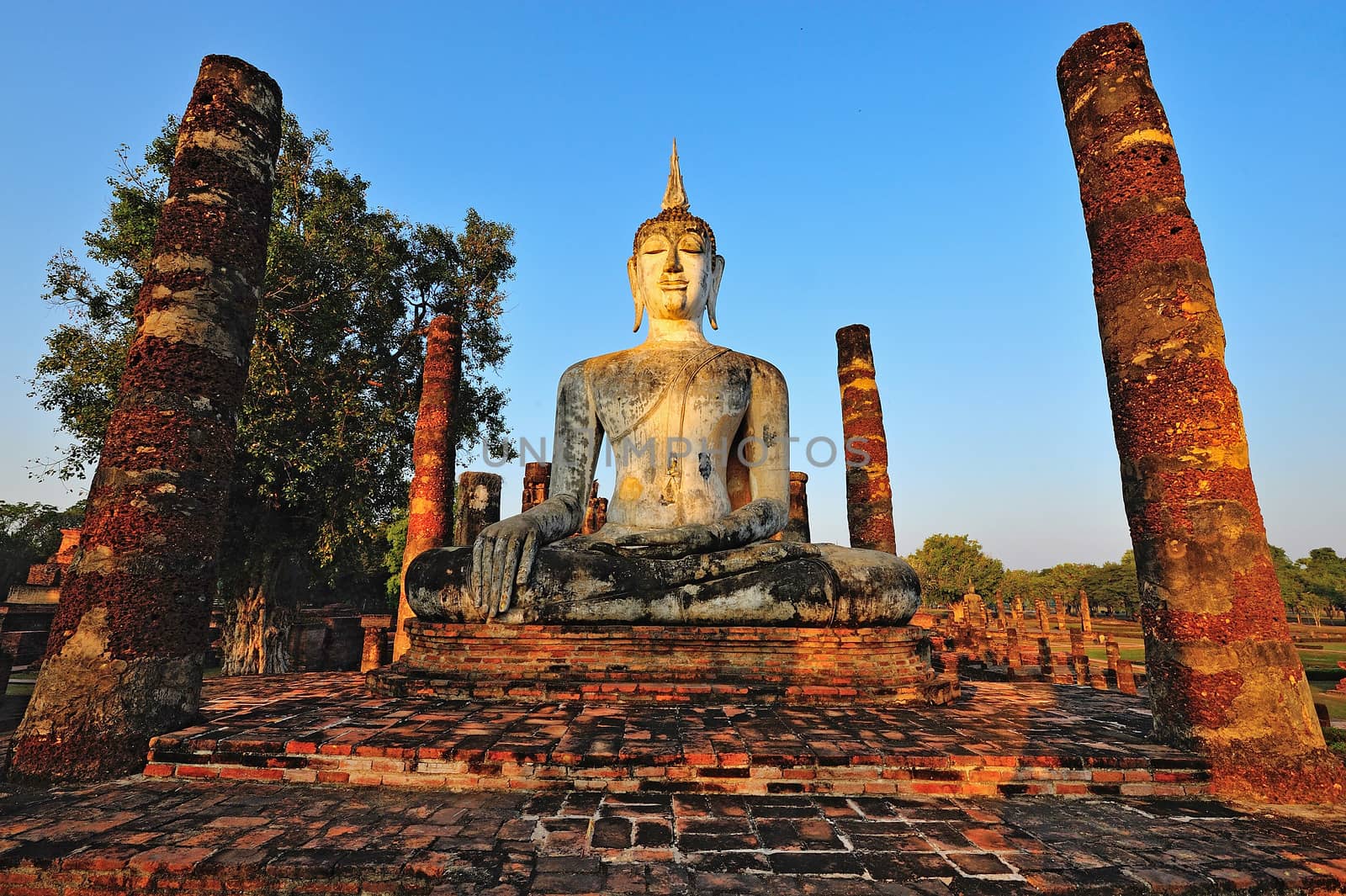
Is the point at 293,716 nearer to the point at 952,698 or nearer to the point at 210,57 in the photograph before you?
the point at 210,57

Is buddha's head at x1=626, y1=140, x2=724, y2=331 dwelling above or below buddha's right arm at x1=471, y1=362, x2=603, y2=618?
above

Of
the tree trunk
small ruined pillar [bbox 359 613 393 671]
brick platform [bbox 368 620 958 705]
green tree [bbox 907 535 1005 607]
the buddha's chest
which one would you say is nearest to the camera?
brick platform [bbox 368 620 958 705]

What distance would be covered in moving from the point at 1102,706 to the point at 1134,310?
316 cm

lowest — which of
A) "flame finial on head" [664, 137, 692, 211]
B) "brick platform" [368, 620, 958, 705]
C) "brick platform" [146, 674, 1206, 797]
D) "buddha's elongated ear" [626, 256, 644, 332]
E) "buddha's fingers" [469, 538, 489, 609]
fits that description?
"brick platform" [146, 674, 1206, 797]

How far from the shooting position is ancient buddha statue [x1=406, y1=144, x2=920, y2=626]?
18.4ft

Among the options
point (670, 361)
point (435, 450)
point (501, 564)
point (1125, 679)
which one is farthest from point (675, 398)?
point (435, 450)

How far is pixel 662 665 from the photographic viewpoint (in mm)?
5387

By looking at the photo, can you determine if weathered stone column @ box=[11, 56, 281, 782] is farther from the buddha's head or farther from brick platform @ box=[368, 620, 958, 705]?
the buddha's head

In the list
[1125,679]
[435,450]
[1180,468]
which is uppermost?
[435,450]

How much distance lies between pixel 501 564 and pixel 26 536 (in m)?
43.2

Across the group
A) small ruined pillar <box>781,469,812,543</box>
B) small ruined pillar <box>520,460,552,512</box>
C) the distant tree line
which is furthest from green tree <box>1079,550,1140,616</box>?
small ruined pillar <box>520,460,552,512</box>

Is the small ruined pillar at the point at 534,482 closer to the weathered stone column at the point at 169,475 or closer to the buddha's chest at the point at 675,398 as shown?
the buddha's chest at the point at 675,398

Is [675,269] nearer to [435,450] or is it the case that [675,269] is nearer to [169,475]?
[169,475]

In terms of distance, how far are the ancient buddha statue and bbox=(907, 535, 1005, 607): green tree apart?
53451 millimetres
